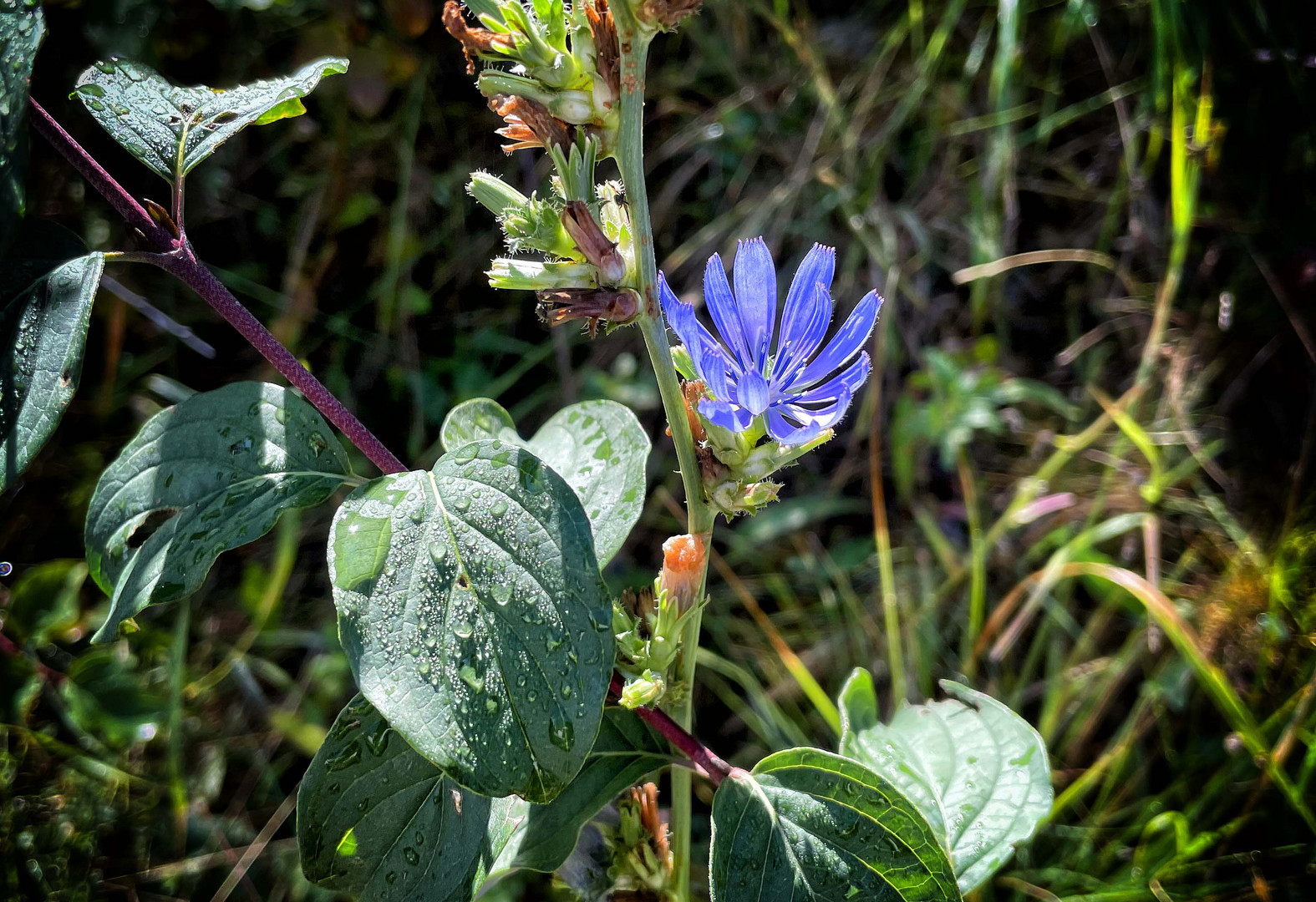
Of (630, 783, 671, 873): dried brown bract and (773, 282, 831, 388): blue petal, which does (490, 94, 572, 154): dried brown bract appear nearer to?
(773, 282, 831, 388): blue petal

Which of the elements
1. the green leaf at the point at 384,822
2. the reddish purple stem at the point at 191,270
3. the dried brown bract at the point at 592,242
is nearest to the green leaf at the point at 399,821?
the green leaf at the point at 384,822

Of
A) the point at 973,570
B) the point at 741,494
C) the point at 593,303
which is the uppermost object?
the point at 593,303

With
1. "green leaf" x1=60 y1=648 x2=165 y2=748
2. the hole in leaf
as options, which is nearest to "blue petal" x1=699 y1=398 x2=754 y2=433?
the hole in leaf

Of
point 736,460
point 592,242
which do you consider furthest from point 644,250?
point 736,460

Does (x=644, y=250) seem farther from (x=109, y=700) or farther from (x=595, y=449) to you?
(x=109, y=700)

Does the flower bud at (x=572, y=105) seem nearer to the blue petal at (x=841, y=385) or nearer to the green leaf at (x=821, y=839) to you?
the blue petal at (x=841, y=385)

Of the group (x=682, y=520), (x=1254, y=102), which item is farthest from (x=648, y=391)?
(x=1254, y=102)
